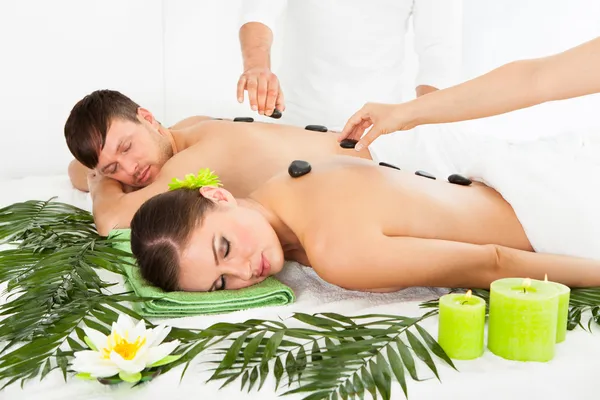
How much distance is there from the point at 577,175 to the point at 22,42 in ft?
8.44

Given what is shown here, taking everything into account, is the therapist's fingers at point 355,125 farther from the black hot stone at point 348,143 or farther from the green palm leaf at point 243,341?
the green palm leaf at point 243,341

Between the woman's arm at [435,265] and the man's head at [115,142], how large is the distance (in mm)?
953

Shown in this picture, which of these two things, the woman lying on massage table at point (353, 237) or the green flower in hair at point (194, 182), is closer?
the woman lying on massage table at point (353, 237)

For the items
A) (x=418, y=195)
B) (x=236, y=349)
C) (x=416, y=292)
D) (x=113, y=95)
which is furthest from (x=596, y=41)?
(x=113, y=95)

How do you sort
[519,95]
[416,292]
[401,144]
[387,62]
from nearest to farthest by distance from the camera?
[519,95]
[416,292]
[401,144]
[387,62]

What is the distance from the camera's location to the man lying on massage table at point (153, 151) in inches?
86.8

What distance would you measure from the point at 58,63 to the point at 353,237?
2.26 metres

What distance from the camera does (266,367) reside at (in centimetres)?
127

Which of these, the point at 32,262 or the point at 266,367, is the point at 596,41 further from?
the point at 32,262

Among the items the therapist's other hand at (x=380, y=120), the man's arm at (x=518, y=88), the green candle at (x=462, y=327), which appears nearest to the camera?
the green candle at (x=462, y=327)

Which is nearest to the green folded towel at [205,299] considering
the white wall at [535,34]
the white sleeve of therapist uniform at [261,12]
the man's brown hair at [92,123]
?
the man's brown hair at [92,123]

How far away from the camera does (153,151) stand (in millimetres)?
2395

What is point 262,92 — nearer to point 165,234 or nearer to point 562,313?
point 165,234

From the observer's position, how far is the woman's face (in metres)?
1.65
